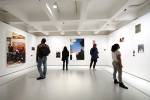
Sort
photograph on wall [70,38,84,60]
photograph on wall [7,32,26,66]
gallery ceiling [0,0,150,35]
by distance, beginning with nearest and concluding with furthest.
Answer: gallery ceiling [0,0,150,35] → photograph on wall [7,32,26,66] → photograph on wall [70,38,84,60]

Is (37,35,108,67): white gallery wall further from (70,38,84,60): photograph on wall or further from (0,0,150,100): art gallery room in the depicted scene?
(0,0,150,100): art gallery room

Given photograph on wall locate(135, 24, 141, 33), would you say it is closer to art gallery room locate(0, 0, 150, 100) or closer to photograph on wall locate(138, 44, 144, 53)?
art gallery room locate(0, 0, 150, 100)

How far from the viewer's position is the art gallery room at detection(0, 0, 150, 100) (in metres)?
4.53

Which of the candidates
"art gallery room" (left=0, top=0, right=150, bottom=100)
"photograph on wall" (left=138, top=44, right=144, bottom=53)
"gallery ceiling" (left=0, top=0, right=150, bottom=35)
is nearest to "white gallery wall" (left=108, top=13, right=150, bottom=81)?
"art gallery room" (left=0, top=0, right=150, bottom=100)

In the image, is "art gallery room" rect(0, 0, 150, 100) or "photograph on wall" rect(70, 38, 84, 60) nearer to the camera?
"art gallery room" rect(0, 0, 150, 100)

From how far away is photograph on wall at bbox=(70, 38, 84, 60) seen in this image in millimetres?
14070

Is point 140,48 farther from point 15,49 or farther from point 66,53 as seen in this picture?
point 15,49

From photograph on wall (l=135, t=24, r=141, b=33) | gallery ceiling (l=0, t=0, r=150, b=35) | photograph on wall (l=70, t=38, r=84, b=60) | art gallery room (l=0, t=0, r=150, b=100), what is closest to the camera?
art gallery room (l=0, t=0, r=150, b=100)

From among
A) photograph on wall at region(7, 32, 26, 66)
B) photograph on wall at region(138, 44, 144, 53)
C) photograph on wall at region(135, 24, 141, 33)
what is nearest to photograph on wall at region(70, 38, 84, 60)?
photograph on wall at region(7, 32, 26, 66)

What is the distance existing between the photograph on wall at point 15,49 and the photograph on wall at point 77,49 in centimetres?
479

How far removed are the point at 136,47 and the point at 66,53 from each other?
4.52 metres

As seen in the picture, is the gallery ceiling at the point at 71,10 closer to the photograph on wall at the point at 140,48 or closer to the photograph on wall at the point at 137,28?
the photograph on wall at the point at 137,28

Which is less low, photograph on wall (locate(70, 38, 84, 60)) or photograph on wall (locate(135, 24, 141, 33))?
photograph on wall (locate(135, 24, 141, 33))

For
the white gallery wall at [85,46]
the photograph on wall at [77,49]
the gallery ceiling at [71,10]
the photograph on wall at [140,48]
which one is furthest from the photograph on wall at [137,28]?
the photograph on wall at [77,49]
